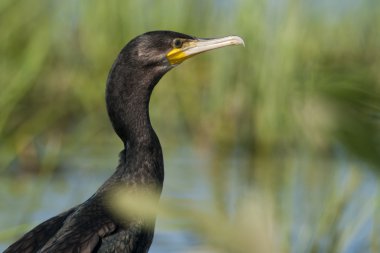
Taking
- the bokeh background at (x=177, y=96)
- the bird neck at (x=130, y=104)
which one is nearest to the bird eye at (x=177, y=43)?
the bird neck at (x=130, y=104)

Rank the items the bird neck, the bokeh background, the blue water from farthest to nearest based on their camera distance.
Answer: the bokeh background < the blue water < the bird neck

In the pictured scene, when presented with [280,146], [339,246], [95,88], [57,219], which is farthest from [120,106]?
[95,88]

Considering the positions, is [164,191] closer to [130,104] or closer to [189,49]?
[189,49]

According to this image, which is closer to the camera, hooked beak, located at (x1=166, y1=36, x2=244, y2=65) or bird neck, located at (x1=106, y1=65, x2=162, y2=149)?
bird neck, located at (x1=106, y1=65, x2=162, y2=149)

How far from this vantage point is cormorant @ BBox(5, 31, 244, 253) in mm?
3418

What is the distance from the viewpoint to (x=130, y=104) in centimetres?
412

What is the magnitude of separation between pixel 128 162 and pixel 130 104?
Result: 0.30 metres

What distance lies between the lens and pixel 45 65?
7352mm

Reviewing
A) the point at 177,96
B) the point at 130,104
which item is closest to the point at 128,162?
the point at 130,104

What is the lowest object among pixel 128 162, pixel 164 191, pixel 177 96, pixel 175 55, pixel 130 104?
pixel 128 162

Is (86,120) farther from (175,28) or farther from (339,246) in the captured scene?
(339,246)

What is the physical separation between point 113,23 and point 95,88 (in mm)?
511

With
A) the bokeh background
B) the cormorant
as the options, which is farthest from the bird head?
the bokeh background

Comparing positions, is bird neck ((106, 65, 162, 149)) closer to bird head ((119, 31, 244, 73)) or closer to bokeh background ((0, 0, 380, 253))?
bird head ((119, 31, 244, 73))
